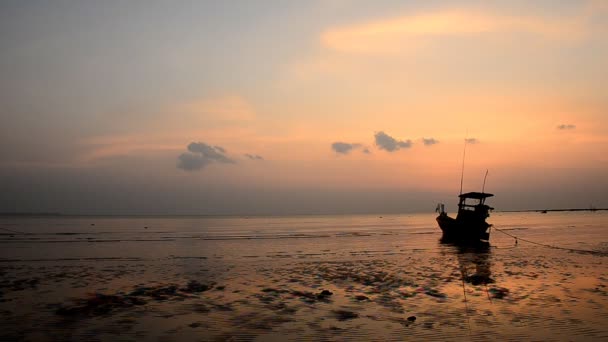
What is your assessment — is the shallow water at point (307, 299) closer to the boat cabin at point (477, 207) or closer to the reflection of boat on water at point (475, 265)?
the reflection of boat on water at point (475, 265)

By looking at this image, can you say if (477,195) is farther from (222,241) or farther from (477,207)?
(222,241)

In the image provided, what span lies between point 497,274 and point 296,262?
11.9 metres

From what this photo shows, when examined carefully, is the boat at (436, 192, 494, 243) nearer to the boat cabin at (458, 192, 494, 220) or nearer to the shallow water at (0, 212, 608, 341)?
the boat cabin at (458, 192, 494, 220)

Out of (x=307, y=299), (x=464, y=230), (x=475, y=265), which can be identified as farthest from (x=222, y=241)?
(x=307, y=299)

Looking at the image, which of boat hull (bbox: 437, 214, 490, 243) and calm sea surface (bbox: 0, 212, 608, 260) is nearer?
calm sea surface (bbox: 0, 212, 608, 260)

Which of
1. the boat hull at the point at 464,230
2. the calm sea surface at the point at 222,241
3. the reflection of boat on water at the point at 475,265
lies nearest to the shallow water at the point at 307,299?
the reflection of boat on water at the point at 475,265

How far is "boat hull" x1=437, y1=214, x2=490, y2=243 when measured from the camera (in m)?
42.2

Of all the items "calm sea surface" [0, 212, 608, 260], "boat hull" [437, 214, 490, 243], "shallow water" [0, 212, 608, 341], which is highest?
"boat hull" [437, 214, 490, 243]

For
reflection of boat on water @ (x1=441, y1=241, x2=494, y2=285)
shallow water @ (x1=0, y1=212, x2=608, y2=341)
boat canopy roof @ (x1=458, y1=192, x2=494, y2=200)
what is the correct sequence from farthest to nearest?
boat canopy roof @ (x1=458, y1=192, x2=494, y2=200)
reflection of boat on water @ (x1=441, y1=241, x2=494, y2=285)
shallow water @ (x1=0, y1=212, x2=608, y2=341)

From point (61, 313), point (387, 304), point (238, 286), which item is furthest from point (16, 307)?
point (387, 304)

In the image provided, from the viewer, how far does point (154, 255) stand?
33406mm

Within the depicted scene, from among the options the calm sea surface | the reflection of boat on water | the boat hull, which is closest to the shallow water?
the reflection of boat on water

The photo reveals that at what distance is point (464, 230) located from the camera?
43.3 m

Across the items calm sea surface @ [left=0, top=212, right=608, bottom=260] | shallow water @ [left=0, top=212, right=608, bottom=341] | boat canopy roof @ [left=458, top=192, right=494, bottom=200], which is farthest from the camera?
boat canopy roof @ [left=458, top=192, right=494, bottom=200]
